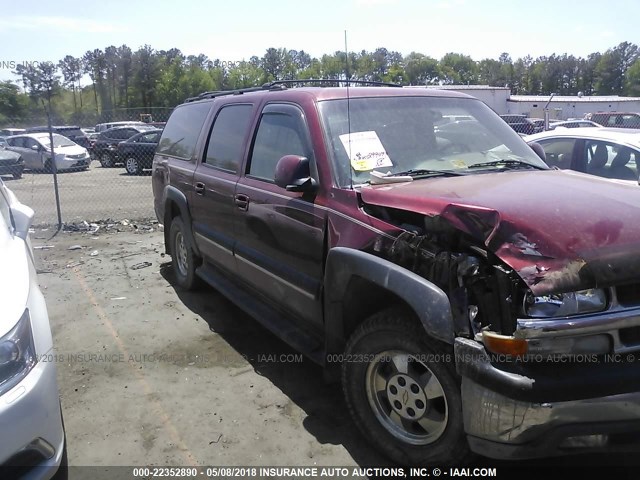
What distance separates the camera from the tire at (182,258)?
5662 millimetres

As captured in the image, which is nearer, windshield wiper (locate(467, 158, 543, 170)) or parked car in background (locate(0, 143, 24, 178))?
windshield wiper (locate(467, 158, 543, 170))

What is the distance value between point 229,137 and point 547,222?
306 centimetres

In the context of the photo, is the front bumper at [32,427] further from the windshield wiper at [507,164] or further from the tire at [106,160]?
the tire at [106,160]

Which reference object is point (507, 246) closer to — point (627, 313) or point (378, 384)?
point (627, 313)

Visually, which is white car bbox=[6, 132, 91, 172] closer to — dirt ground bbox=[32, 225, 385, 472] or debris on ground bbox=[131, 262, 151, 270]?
debris on ground bbox=[131, 262, 151, 270]

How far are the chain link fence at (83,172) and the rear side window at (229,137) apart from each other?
5.72 meters

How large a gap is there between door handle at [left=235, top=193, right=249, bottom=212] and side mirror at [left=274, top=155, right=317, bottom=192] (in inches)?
32.9

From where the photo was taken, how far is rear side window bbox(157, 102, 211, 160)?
17.8 ft

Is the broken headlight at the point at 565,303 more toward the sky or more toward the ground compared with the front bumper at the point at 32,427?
more toward the sky

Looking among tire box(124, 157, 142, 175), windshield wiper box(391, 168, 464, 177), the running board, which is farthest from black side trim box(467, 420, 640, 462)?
tire box(124, 157, 142, 175)

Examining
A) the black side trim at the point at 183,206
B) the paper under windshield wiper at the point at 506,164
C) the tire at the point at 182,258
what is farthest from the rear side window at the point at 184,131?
the paper under windshield wiper at the point at 506,164

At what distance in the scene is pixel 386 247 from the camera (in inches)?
110

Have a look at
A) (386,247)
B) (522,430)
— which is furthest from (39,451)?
(522,430)

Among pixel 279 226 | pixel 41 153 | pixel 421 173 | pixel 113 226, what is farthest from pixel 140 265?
pixel 41 153
